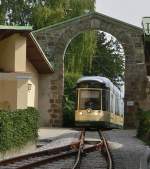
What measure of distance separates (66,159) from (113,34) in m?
28.0

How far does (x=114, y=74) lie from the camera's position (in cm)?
8488

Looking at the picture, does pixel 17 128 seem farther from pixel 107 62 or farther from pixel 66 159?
pixel 107 62

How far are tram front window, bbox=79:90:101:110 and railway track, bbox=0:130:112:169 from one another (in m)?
17.2

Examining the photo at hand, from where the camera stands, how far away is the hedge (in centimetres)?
2031

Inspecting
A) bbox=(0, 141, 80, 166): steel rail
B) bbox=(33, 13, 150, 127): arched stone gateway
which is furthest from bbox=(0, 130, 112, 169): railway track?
bbox=(33, 13, 150, 127): arched stone gateway

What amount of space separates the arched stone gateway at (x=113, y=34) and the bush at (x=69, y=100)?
1.83 metres

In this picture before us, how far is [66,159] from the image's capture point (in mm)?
20000

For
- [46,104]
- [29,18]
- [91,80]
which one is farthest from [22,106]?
[29,18]

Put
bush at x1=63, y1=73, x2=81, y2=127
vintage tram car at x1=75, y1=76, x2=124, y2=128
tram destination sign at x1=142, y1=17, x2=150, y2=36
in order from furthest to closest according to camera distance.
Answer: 1. bush at x1=63, y1=73, x2=81, y2=127
2. vintage tram car at x1=75, y1=76, x2=124, y2=128
3. tram destination sign at x1=142, y1=17, x2=150, y2=36

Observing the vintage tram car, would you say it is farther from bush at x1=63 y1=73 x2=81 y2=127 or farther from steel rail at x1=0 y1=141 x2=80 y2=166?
steel rail at x1=0 y1=141 x2=80 y2=166

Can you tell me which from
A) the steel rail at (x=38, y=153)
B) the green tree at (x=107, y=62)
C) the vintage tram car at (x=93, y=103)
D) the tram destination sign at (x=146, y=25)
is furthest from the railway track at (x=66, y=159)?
the green tree at (x=107, y=62)

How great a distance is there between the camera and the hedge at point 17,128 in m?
20.3

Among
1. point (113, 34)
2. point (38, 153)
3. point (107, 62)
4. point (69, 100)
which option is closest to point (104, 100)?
point (113, 34)

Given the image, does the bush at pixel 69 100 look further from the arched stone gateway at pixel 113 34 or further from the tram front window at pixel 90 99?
the tram front window at pixel 90 99
